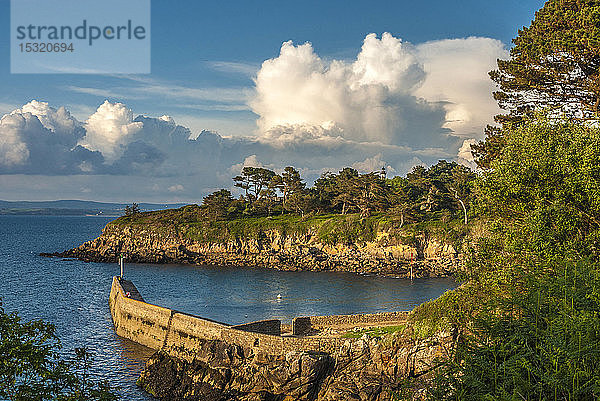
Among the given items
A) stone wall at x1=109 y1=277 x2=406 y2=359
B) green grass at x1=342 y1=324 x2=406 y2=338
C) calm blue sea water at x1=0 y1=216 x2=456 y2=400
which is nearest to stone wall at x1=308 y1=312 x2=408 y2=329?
stone wall at x1=109 y1=277 x2=406 y2=359

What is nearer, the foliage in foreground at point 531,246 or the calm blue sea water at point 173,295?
the foliage in foreground at point 531,246

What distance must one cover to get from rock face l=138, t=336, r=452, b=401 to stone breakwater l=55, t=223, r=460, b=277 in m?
52.0

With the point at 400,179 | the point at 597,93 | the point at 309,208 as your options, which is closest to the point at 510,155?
the point at 597,93

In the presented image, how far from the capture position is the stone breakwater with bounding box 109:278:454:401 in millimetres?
24469

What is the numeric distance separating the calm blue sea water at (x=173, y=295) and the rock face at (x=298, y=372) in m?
2.61

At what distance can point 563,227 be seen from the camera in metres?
21.7

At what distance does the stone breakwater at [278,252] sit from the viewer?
87.2 meters

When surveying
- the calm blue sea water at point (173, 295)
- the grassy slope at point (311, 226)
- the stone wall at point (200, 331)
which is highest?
the grassy slope at point (311, 226)

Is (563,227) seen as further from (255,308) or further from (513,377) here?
(255,308)

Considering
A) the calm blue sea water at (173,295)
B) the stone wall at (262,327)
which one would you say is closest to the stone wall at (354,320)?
the stone wall at (262,327)

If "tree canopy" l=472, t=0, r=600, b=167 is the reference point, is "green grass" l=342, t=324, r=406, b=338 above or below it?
below

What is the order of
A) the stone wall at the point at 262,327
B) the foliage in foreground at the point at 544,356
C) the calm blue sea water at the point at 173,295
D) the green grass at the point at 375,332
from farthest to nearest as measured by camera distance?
the calm blue sea water at the point at 173,295
the stone wall at the point at 262,327
the green grass at the point at 375,332
the foliage in foreground at the point at 544,356

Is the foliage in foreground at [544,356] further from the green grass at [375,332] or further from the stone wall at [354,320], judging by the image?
the stone wall at [354,320]

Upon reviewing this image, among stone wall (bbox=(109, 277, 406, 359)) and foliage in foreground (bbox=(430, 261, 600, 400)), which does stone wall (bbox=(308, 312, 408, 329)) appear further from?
foliage in foreground (bbox=(430, 261, 600, 400))
